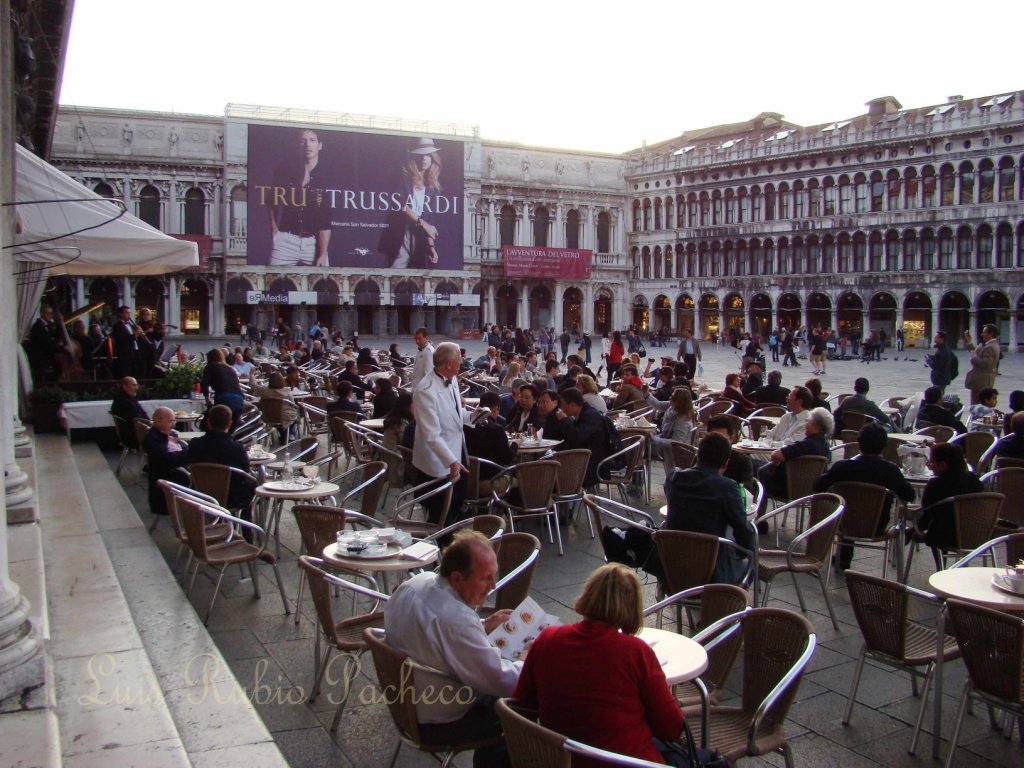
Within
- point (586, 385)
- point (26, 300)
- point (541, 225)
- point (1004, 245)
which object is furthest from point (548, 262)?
point (586, 385)

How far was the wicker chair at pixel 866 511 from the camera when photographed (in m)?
5.32

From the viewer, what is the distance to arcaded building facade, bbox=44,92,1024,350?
137ft

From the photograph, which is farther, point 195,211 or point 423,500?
point 195,211

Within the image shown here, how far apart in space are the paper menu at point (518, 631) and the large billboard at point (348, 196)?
1603 inches

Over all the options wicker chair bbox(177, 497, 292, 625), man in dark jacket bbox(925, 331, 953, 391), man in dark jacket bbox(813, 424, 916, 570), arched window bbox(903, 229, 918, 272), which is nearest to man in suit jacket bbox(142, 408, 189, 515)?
wicker chair bbox(177, 497, 292, 625)

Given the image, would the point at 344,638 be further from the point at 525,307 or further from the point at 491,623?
the point at 525,307

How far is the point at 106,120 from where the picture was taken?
40906 mm

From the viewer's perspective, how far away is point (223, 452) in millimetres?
5852

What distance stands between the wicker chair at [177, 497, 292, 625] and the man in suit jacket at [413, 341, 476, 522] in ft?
4.00

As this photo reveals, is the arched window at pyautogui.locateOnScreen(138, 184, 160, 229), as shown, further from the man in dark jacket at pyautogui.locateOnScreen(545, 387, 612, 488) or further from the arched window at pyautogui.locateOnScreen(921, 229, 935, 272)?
the man in dark jacket at pyautogui.locateOnScreen(545, 387, 612, 488)

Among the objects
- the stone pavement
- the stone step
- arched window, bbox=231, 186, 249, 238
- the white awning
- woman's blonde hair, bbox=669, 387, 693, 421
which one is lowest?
the stone pavement

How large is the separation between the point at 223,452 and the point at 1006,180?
4479cm

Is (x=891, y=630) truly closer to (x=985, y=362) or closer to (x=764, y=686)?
(x=764, y=686)

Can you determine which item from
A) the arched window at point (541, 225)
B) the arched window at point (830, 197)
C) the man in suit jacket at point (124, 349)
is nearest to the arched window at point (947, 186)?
the arched window at point (830, 197)
